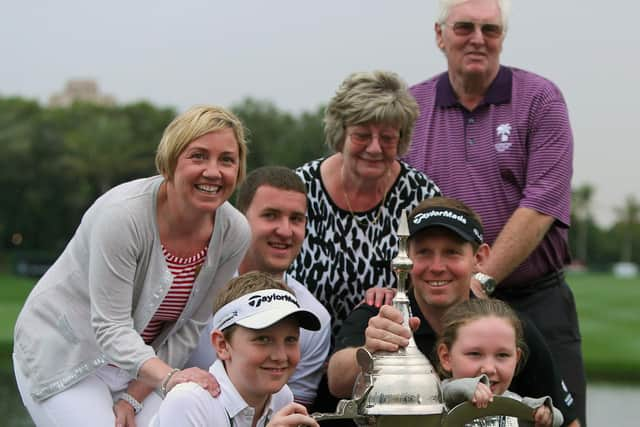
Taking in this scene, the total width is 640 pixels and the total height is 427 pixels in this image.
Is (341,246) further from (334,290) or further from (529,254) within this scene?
(529,254)

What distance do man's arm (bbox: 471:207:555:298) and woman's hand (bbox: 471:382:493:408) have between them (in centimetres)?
158

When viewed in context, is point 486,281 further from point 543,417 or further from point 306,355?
point 543,417

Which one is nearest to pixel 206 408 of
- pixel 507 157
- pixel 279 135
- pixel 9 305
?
pixel 507 157

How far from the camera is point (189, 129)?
12.1 ft

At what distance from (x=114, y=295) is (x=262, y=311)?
645mm

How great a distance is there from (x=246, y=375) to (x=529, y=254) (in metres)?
1.74

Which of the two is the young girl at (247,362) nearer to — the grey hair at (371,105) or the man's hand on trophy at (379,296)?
the man's hand on trophy at (379,296)

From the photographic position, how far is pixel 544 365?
3775 mm

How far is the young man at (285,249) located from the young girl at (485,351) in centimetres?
86

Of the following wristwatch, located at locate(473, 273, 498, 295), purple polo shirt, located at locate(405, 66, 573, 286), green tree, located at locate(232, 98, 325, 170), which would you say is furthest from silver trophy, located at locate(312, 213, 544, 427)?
green tree, located at locate(232, 98, 325, 170)

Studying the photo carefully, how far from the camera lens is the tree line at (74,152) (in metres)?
56.6

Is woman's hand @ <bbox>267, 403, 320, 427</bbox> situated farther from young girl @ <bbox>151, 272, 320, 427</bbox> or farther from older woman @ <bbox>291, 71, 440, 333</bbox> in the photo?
older woman @ <bbox>291, 71, 440, 333</bbox>

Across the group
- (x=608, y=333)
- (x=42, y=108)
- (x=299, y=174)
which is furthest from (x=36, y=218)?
(x=299, y=174)

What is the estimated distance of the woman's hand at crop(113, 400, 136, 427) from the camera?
3.84 metres
